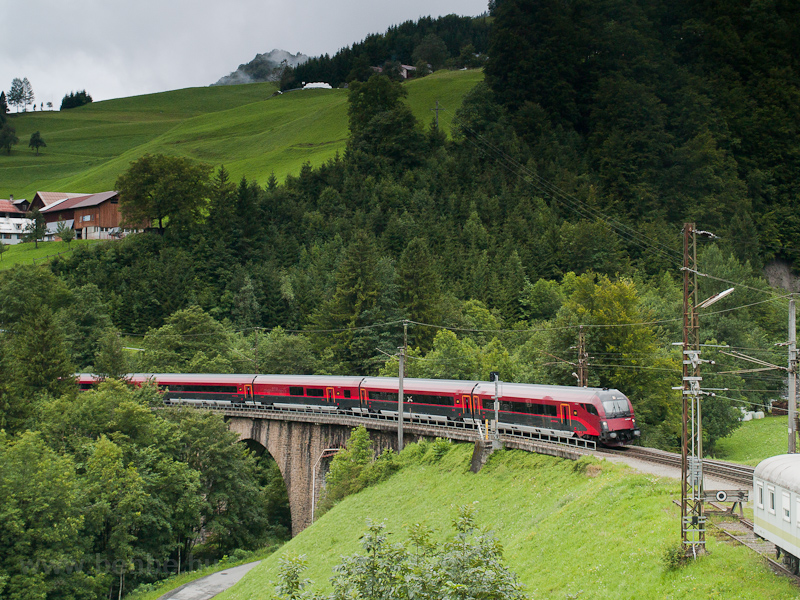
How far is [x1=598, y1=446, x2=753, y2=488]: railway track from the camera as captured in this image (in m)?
26.7

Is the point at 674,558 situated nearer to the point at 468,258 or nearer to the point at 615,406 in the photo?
the point at 615,406

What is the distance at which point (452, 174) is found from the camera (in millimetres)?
108562

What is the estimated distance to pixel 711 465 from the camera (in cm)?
2888

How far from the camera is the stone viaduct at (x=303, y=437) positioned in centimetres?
4400

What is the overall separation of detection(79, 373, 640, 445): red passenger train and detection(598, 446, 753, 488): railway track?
1.59 metres

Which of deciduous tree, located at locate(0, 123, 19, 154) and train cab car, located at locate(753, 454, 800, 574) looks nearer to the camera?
train cab car, located at locate(753, 454, 800, 574)

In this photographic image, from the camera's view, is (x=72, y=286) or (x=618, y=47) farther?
(x=618, y=47)

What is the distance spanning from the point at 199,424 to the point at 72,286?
5106cm

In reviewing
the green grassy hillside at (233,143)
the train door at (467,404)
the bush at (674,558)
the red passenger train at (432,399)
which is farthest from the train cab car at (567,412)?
the green grassy hillside at (233,143)

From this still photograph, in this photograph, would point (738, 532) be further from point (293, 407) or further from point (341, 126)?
point (341, 126)

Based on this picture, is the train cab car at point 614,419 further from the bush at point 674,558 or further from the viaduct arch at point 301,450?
the viaduct arch at point 301,450

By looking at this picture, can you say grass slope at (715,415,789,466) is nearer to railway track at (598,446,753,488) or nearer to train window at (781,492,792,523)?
railway track at (598,446,753,488)

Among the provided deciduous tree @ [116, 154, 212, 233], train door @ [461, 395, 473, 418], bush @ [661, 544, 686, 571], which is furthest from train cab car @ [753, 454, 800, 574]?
deciduous tree @ [116, 154, 212, 233]

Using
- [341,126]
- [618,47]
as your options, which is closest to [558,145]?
[618,47]
